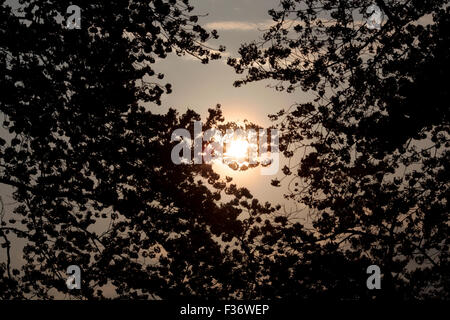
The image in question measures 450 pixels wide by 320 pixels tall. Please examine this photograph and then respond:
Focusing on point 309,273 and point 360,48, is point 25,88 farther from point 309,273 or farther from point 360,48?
→ point 309,273

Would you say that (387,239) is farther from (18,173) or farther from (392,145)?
(18,173)

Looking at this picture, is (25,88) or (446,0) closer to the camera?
(25,88)

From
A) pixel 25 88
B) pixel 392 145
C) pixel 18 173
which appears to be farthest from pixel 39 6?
pixel 392 145

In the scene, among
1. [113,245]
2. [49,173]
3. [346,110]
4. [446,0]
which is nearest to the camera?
[446,0]

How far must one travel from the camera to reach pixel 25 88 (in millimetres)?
8023

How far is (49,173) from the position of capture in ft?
30.7

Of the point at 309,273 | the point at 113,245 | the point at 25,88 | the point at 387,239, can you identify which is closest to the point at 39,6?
the point at 25,88

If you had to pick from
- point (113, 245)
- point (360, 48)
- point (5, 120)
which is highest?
point (360, 48)

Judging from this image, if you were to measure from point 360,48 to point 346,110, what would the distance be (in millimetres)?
1488

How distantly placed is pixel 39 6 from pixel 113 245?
6.13m

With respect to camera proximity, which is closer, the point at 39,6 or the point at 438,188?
the point at 39,6
